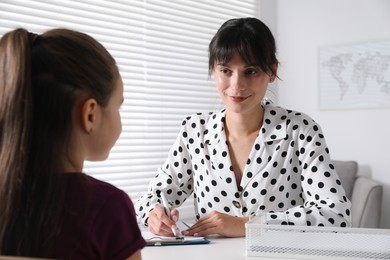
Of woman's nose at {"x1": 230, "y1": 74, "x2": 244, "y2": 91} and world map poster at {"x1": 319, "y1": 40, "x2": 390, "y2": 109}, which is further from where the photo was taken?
world map poster at {"x1": 319, "y1": 40, "x2": 390, "y2": 109}

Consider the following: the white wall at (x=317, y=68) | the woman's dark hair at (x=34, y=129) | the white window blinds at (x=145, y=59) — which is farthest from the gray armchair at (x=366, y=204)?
the woman's dark hair at (x=34, y=129)

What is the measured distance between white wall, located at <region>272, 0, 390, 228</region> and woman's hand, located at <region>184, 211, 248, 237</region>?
2.61m

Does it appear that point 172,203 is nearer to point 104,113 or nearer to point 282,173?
point 282,173

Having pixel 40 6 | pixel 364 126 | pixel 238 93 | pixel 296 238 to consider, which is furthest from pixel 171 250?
pixel 364 126

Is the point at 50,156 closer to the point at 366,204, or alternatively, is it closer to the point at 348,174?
the point at 366,204

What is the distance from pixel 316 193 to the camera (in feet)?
5.16

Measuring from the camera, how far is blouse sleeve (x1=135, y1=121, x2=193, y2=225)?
178 centimetres

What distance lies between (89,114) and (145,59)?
2374mm

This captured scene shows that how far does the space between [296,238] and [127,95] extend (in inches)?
79.1

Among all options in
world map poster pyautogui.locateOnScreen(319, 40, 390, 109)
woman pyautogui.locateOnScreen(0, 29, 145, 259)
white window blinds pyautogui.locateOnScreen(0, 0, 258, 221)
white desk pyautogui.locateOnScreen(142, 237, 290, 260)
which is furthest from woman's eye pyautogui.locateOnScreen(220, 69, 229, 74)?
world map poster pyautogui.locateOnScreen(319, 40, 390, 109)

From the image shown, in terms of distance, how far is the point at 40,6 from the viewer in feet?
8.55

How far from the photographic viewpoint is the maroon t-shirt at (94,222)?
793mm

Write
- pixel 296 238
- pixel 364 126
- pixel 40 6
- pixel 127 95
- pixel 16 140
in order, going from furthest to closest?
pixel 364 126 → pixel 127 95 → pixel 40 6 → pixel 296 238 → pixel 16 140

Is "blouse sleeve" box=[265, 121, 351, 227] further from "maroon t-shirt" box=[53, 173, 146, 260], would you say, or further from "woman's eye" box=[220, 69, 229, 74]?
"maroon t-shirt" box=[53, 173, 146, 260]
